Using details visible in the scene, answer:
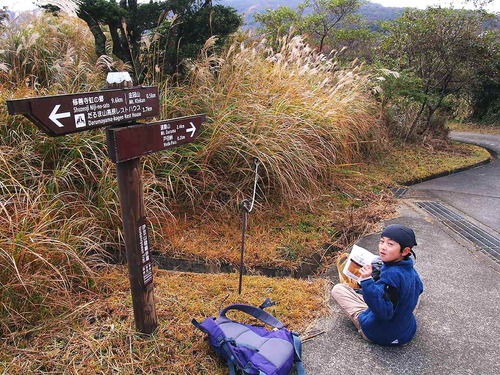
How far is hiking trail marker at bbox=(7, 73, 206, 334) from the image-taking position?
1.63 meters

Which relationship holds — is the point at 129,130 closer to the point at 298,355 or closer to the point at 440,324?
the point at 298,355

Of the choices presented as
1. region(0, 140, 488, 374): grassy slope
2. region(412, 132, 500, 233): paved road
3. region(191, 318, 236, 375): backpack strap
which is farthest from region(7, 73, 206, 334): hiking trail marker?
region(412, 132, 500, 233): paved road

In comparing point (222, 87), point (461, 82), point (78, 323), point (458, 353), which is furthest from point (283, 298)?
point (461, 82)

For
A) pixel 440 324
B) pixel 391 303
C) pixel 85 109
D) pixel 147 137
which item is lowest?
pixel 440 324

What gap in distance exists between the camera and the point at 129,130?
6.29 feet

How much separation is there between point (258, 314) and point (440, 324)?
128 cm

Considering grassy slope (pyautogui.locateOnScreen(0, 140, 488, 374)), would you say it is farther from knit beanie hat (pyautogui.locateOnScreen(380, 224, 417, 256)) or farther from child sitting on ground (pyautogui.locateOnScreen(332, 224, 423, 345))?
knit beanie hat (pyautogui.locateOnScreen(380, 224, 417, 256))

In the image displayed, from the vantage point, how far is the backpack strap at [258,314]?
2471 millimetres

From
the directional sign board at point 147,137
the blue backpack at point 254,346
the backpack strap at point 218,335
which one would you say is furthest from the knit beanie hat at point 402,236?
the directional sign board at point 147,137

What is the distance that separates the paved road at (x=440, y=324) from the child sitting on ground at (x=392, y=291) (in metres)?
0.13

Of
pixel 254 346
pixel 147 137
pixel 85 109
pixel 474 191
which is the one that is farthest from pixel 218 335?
pixel 474 191

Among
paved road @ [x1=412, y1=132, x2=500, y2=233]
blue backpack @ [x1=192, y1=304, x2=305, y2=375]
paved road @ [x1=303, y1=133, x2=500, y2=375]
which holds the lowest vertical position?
paved road @ [x1=412, y1=132, x2=500, y2=233]

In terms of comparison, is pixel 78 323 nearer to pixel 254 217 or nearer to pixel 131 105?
pixel 131 105

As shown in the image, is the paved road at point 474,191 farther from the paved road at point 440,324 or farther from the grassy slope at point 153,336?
the grassy slope at point 153,336
